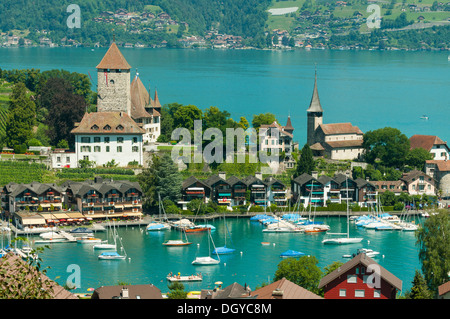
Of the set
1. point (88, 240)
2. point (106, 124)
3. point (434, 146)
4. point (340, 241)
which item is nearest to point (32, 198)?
point (88, 240)

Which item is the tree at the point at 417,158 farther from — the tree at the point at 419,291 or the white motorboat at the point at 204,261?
the tree at the point at 419,291

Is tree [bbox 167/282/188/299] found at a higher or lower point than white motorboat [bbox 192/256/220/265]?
higher

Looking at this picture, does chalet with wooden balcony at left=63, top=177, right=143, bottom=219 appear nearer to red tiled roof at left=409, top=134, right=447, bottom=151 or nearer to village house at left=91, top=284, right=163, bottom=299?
red tiled roof at left=409, top=134, right=447, bottom=151

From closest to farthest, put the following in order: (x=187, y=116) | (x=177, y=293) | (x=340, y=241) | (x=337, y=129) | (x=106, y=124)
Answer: (x=177, y=293) < (x=340, y=241) < (x=106, y=124) < (x=187, y=116) < (x=337, y=129)

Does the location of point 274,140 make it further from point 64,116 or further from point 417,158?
point 64,116

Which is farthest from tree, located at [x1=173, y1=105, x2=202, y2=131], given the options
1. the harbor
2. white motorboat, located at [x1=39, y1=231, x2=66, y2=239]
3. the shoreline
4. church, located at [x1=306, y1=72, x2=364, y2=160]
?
white motorboat, located at [x1=39, y1=231, x2=66, y2=239]
